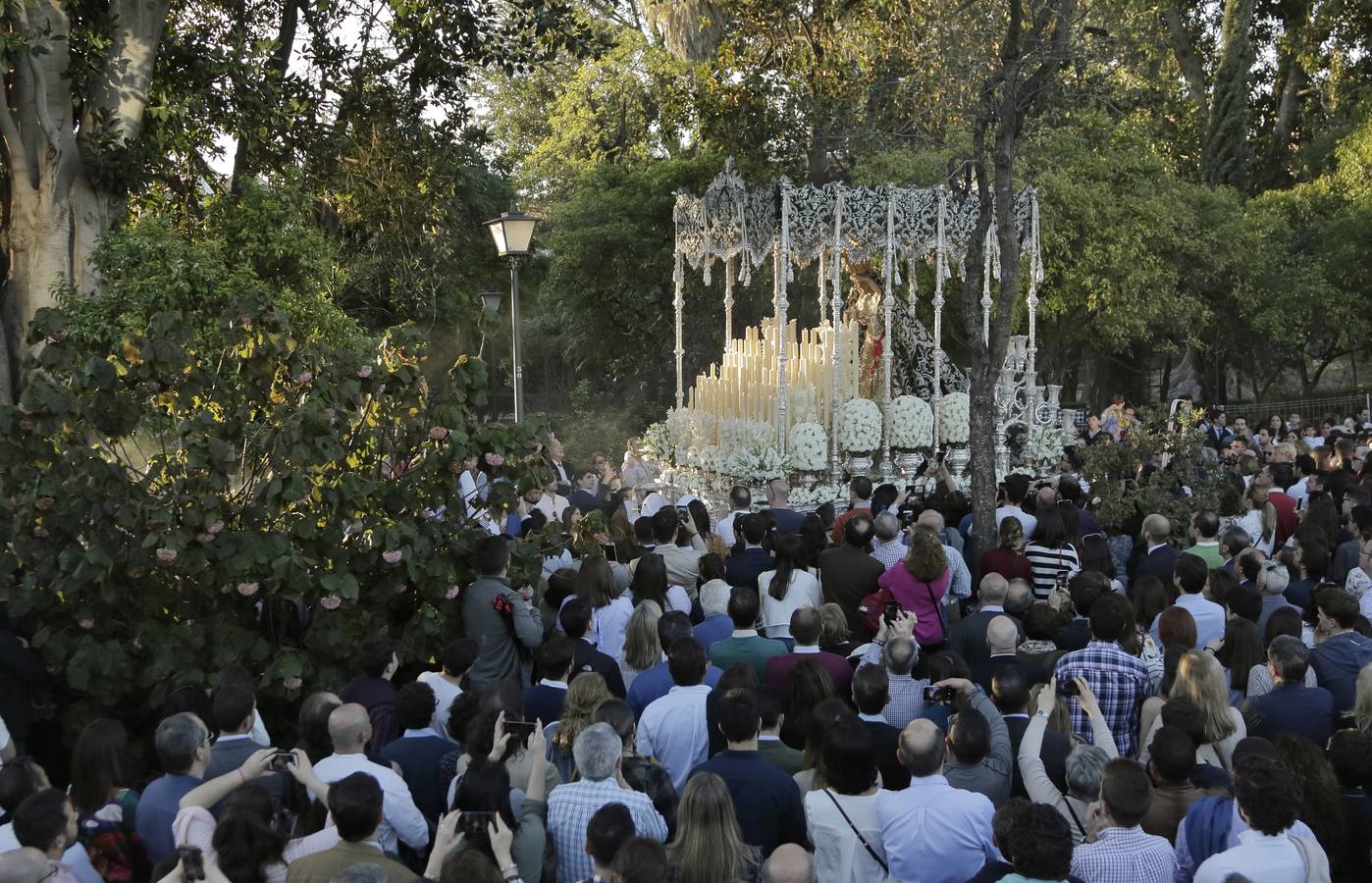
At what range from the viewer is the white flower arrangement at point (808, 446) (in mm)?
15234

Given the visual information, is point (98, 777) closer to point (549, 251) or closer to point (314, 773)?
point (314, 773)

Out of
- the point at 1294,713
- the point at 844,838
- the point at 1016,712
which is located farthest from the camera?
the point at 1294,713

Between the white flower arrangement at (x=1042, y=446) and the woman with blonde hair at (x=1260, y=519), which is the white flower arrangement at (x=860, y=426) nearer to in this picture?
the white flower arrangement at (x=1042, y=446)

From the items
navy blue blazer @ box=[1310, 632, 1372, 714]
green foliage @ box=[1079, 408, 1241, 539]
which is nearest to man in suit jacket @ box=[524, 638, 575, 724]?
navy blue blazer @ box=[1310, 632, 1372, 714]

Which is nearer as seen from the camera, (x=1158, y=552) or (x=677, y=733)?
(x=677, y=733)

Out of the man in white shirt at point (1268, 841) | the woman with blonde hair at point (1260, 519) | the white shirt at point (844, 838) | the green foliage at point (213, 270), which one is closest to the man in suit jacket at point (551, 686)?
the white shirt at point (844, 838)

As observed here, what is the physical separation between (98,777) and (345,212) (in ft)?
38.4

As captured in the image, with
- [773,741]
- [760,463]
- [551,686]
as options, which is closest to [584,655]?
[551,686]

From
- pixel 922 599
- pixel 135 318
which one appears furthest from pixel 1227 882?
pixel 135 318

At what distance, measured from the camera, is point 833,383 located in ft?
52.9

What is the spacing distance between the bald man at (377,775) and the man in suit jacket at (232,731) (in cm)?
45

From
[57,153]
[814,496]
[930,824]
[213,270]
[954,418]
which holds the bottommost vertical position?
[814,496]

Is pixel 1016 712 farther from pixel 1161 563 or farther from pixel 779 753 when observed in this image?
pixel 1161 563

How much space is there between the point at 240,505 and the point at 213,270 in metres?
5.03
